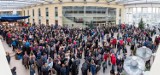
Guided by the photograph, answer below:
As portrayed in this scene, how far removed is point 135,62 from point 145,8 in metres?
33.6

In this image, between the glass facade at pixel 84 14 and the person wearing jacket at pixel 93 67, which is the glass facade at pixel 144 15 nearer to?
the glass facade at pixel 84 14

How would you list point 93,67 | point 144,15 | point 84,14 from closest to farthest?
point 93,67 → point 144,15 → point 84,14

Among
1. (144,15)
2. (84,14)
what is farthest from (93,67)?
(144,15)

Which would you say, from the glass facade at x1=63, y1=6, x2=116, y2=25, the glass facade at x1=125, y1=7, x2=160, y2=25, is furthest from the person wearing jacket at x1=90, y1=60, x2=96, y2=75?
the glass facade at x1=63, y1=6, x2=116, y2=25

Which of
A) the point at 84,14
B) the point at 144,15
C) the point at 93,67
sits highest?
the point at 84,14

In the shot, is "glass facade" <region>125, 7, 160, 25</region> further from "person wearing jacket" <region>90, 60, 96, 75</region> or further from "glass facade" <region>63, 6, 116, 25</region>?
"person wearing jacket" <region>90, 60, 96, 75</region>

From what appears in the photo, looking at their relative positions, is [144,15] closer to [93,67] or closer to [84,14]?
[84,14]

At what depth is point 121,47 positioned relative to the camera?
15.4 metres

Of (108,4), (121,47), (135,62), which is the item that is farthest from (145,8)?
(135,62)

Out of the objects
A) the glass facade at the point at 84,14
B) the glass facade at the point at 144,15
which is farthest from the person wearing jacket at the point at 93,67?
the glass facade at the point at 84,14

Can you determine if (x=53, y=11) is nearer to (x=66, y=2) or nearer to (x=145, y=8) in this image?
(x=66, y=2)

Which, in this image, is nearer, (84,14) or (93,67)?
(93,67)

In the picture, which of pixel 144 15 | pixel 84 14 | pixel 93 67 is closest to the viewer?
pixel 93 67

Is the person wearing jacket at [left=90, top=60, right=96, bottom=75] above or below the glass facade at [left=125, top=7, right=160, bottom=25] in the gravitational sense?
below
